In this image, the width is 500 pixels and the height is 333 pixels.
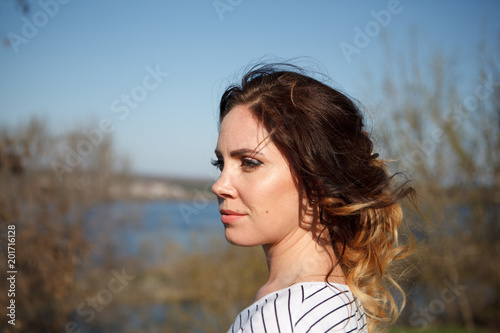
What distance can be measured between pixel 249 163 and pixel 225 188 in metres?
0.14

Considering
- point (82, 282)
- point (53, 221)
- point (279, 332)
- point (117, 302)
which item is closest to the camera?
point (279, 332)

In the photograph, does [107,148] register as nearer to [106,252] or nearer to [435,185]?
[106,252]

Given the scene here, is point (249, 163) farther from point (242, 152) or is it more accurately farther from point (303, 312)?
point (303, 312)

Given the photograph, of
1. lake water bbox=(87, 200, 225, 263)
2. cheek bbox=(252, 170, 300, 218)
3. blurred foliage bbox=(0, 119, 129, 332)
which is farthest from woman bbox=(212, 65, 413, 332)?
lake water bbox=(87, 200, 225, 263)

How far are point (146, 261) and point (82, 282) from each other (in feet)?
8.22

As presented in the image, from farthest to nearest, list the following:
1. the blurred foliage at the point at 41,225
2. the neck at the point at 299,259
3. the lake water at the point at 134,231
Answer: the lake water at the point at 134,231
the blurred foliage at the point at 41,225
the neck at the point at 299,259

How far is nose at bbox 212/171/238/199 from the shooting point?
5.41 feet

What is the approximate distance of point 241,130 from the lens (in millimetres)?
1674

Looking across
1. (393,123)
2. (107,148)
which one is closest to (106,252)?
(107,148)

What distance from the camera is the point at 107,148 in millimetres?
11180

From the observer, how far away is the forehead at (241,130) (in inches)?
64.4

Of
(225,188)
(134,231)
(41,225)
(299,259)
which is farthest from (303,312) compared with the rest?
(134,231)

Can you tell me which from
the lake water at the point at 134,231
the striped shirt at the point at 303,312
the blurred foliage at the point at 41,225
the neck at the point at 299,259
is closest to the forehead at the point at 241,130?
the neck at the point at 299,259

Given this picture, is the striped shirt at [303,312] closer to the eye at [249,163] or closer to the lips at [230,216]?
the lips at [230,216]
